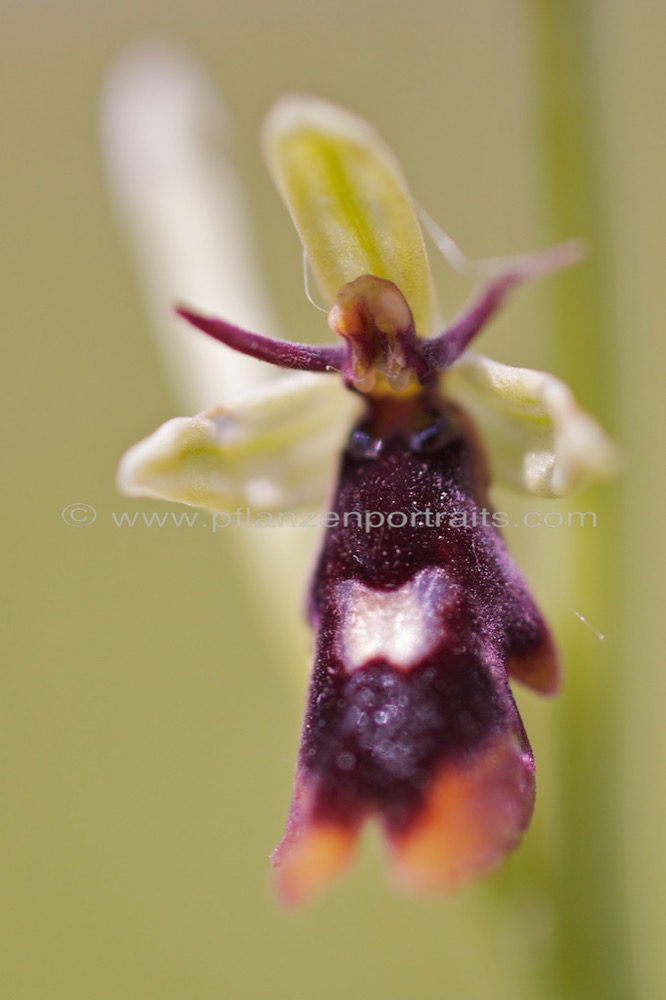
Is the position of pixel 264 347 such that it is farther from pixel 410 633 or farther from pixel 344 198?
pixel 410 633

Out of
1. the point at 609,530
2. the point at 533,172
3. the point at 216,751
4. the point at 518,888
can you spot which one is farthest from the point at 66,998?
the point at 533,172

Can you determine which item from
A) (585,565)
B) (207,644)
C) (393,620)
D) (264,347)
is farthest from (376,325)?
(207,644)

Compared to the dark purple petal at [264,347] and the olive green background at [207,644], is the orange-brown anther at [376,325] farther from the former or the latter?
the olive green background at [207,644]

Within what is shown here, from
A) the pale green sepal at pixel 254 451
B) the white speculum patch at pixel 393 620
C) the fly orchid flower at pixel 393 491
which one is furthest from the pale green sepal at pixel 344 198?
the white speculum patch at pixel 393 620

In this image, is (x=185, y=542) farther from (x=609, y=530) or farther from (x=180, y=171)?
(x=609, y=530)

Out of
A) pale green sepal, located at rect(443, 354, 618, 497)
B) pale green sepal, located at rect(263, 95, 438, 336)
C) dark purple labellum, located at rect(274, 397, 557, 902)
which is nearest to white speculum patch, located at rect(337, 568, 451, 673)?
dark purple labellum, located at rect(274, 397, 557, 902)

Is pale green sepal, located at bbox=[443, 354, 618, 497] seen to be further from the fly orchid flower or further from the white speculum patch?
the white speculum patch

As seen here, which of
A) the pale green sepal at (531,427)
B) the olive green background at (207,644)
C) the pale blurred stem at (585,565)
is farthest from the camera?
the olive green background at (207,644)

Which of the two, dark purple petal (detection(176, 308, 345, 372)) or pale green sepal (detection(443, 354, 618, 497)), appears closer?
pale green sepal (detection(443, 354, 618, 497))
